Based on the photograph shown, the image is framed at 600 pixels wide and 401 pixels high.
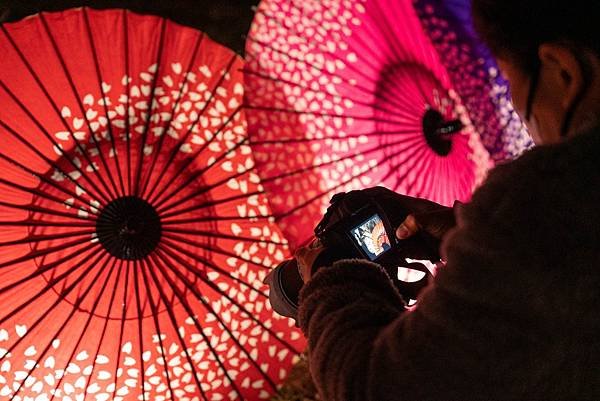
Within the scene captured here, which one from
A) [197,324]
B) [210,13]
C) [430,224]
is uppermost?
[210,13]

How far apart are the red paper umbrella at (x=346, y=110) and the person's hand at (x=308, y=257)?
2.59 feet

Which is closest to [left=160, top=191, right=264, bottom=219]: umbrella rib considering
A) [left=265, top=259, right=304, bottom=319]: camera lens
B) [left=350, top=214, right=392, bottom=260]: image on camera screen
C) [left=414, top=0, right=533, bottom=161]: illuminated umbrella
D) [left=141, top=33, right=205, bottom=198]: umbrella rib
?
[left=141, top=33, right=205, bottom=198]: umbrella rib

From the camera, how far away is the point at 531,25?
59cm

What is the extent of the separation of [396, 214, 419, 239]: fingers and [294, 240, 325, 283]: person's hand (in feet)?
0.52

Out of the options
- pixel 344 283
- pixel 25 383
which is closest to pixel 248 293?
pixel 25 383

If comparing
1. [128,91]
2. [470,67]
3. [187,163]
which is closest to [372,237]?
[470,67]

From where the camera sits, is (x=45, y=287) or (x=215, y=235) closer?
(x=45, y=287)

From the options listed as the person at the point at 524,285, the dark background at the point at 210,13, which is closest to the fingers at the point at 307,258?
the person at the point at 524,285

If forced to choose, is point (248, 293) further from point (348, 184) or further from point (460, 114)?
point (460, 114)

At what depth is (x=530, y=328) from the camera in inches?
18.9

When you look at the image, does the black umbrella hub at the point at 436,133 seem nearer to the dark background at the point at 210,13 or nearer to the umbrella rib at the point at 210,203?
the umbrella rib at the point at 210,203

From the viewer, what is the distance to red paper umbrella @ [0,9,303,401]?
1516 millimetres

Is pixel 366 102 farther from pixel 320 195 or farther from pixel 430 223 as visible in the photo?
pixel 430 223

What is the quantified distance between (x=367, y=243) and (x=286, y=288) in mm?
255
